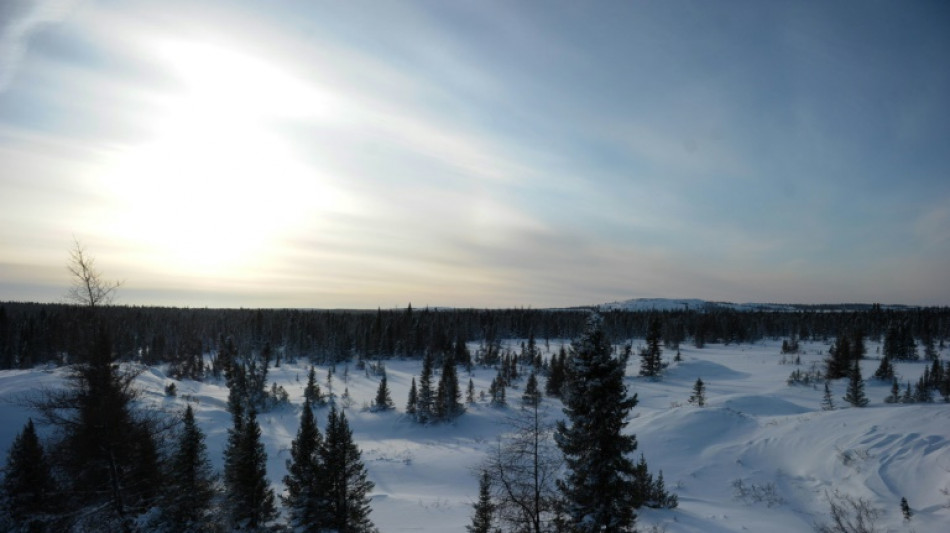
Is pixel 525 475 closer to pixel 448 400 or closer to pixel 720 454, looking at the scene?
pixel 720 454

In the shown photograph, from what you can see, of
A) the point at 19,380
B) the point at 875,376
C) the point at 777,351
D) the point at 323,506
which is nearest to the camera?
the point at 323,506

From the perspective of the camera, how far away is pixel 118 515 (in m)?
11.4

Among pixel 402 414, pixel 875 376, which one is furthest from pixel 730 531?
pixel 875 376

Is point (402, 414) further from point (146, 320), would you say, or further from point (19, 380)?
point (146, 320)

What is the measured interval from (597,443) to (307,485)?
1459cm

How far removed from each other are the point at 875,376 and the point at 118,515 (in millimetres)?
82351

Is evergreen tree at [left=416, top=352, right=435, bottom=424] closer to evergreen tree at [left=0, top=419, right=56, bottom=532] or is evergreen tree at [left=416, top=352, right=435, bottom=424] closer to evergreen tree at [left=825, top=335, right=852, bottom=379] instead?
evergreen tree at [left=0, top=419, right=56, bottom=532]

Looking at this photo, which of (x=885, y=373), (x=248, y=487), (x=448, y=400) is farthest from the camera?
(x=885, y=373)

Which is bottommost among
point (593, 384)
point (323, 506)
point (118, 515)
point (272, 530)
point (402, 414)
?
point (402, 414)

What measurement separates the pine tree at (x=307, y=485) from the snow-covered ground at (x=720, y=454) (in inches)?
212

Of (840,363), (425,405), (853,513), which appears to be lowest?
(425,405)

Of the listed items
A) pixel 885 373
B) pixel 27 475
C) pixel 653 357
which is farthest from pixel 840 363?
pixel 27 475

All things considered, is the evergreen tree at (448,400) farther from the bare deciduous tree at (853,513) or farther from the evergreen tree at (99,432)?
the evergreen tree at (99,432)

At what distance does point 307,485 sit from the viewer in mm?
20891
